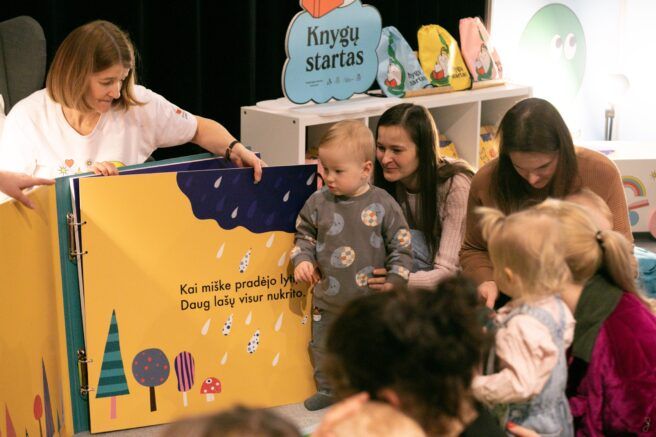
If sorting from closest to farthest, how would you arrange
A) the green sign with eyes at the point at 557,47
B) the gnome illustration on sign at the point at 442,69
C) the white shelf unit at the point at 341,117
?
the white shelf unit at the point at 341,117 → the gnome illustration on sign at the point at 442,69 → the green sign with eyes at the point at 557,47

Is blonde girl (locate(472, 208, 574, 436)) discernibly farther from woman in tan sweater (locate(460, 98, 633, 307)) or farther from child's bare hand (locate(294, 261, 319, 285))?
child's bare hand (locate(294, 261, 319, 285))

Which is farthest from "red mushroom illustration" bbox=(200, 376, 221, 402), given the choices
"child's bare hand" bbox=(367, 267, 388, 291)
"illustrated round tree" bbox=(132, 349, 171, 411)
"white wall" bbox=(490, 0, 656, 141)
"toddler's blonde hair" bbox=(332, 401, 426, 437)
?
"white wall" bbox=(490, 0, 656, 141)

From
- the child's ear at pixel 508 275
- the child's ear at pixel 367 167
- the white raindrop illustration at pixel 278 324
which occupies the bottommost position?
the white raindrop illustration at pixel 278 324

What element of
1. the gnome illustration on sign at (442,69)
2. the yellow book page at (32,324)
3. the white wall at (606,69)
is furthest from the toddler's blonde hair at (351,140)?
the white wall at (606,69)

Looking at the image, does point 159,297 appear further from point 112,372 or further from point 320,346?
point 320,346

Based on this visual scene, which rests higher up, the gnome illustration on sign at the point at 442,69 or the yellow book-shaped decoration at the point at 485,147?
the gnome illustration on sign at the point at 442,69

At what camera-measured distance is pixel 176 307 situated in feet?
8.73

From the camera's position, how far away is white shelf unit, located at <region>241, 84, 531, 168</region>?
11.6 feet

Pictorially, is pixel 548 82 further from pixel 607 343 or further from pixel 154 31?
pixel 607 343

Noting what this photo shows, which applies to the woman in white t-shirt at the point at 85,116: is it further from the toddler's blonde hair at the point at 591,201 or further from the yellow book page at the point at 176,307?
the toddler's blonde hair at the point at 591,201

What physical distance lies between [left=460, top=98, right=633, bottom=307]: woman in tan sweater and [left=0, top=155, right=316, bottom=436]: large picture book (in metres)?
0.52

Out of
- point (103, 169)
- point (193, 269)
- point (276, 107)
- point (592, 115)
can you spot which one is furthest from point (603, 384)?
point (592, 115)

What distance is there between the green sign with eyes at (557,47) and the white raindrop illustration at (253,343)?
9.50 feet

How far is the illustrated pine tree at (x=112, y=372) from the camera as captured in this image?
103 inches
